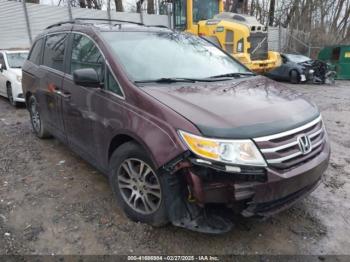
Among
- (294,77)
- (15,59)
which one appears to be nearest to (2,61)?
(15,59)

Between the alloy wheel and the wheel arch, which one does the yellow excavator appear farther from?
the alloy wheel

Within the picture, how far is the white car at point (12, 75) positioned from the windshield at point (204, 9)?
6.17 metres

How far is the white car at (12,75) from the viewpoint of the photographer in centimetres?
818

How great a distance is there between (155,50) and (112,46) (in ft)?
1.57

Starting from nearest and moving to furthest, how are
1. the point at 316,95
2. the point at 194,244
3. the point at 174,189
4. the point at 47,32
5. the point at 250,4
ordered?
the point at 174,189 → the point at 194,244 → the point at 47,32 → the point at 316,95 → the point at 250,4

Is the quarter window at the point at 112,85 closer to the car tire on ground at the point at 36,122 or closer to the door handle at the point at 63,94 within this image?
the door handle at the point at 63,94

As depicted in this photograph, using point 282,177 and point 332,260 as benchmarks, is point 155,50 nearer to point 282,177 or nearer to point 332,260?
point 282,177

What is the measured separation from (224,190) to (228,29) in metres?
10.1

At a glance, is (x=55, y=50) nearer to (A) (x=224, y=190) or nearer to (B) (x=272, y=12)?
(A) (x=224, y=190)

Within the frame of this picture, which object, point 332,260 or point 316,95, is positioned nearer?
point 332,260

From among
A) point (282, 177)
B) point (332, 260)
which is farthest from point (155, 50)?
point (332, 260)

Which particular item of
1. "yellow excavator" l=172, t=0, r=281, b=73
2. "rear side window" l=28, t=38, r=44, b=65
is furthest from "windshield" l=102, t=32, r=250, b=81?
"yellow excavator" l=172, t=0, r=281, b=73

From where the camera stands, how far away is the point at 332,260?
8.80 ft

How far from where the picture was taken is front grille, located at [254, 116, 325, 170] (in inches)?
97.8
